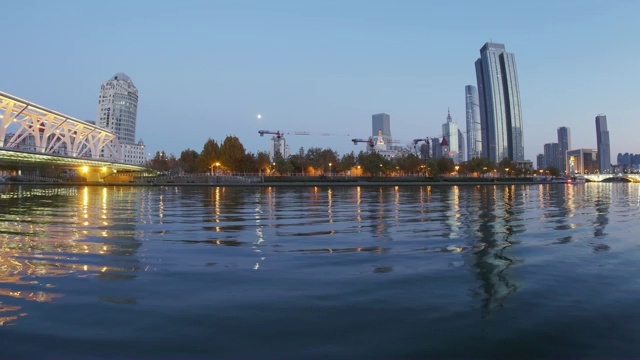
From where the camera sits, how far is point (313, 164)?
440ft

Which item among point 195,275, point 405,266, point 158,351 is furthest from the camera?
point 405,266

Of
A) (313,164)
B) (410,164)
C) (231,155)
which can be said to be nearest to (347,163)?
(313,164)

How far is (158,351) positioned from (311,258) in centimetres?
541

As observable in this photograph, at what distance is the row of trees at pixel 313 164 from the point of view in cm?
11225

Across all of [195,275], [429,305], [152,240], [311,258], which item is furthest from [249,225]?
[429,305]

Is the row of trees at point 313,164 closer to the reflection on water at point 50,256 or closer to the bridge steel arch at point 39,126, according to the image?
the bridge steel arch at point 39,126

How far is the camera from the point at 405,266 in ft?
28.7

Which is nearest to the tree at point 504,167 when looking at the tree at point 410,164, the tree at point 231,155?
the tree at point 410,164

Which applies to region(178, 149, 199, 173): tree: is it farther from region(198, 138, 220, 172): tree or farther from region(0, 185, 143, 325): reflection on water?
region(0, 185, 143, 325): reflection on water

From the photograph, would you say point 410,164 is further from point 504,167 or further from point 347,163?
point 504,167

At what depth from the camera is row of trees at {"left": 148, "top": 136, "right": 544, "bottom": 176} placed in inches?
4419

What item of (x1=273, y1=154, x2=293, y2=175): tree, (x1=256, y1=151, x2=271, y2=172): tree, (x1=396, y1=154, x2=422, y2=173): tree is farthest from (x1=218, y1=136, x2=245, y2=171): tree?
(x1=396, y1=154, x2=422, y2=173): tree

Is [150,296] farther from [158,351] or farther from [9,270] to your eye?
[9,270]

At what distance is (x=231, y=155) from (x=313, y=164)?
31963 mm
